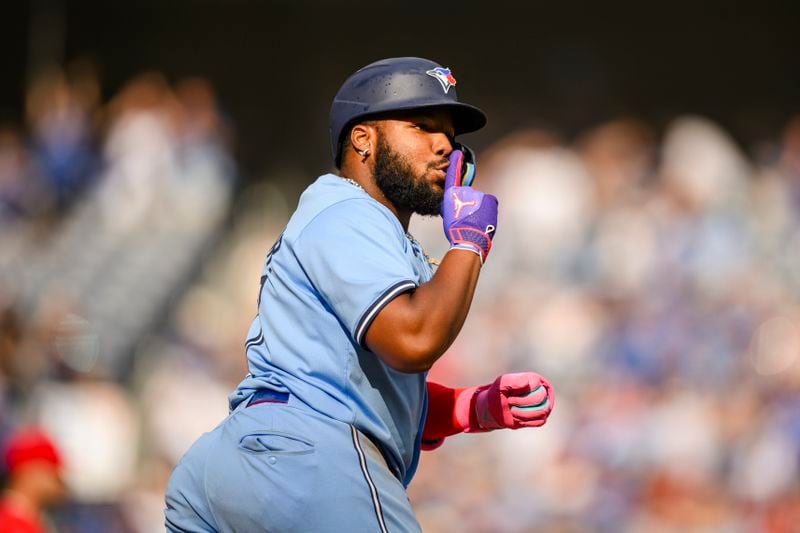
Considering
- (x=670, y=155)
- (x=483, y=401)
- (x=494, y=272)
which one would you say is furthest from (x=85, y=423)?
(x=483, y=401)

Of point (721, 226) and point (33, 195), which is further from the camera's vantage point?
point (33, 195)

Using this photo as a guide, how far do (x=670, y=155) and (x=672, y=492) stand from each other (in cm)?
354

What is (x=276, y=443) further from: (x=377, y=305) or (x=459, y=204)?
(x=459, y=204)

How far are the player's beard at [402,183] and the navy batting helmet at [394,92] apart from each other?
104 millimetres

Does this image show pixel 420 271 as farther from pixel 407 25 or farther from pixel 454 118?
pixel 407 25

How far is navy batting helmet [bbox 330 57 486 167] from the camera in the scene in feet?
10.3

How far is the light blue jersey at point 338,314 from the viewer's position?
279 cm

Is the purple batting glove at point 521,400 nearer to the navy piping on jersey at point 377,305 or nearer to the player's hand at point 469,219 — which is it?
the player's hand at point 469,219

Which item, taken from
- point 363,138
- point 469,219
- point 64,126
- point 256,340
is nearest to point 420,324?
point 469,219

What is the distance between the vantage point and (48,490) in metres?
5.38

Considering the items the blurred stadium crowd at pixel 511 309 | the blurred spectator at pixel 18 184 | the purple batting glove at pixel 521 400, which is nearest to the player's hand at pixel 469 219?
the purple batting glove at pixel 521 400

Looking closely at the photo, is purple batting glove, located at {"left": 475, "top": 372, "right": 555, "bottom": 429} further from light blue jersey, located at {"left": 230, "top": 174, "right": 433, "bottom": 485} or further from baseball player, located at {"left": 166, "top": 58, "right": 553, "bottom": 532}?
light blue jersey, located at {"left": 230, "top": 174, "right": 433, "bottom": 485}

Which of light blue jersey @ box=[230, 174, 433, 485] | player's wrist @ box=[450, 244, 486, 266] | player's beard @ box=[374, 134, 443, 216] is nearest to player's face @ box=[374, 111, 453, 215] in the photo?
player's beard @ box=[374, 134, 443, 216]

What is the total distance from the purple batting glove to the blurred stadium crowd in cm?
509
